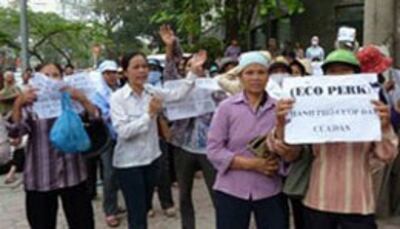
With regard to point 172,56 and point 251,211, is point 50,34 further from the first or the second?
point 251,211

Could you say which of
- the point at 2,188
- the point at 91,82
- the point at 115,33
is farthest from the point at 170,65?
the point at 115,33

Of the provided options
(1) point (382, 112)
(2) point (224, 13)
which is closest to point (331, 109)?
(1) point (382, 112)

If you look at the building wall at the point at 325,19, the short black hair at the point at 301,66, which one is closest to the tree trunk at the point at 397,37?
the short black hair at the point at 301,66

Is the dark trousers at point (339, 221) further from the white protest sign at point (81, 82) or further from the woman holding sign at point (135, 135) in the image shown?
the white protest sign at point (81, 82)

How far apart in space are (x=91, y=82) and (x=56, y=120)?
0.50m

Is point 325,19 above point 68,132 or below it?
above

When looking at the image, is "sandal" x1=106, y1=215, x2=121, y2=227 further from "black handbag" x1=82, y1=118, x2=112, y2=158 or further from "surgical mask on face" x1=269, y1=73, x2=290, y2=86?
"surgical mask on face" x1=269, y1=73, x2=290, y2=86

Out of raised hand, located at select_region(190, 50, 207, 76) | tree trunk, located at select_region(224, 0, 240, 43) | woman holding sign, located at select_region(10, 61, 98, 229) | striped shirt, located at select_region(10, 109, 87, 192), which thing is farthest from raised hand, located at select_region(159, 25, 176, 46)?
tree trunk, located at select_region(224, 0, 240, 43)

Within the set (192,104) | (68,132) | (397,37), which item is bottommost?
(68,132)

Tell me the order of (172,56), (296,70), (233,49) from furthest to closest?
1. (233,49)
2. (296,70)
3. (172,56)

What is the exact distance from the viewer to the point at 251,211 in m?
4.38

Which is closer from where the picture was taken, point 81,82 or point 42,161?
point 42,161

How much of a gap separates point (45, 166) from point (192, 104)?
4.55 ft

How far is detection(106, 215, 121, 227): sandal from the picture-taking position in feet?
24.6
